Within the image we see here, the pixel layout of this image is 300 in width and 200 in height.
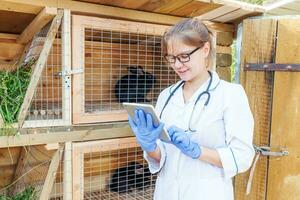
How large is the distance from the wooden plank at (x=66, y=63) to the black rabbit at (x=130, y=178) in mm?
642

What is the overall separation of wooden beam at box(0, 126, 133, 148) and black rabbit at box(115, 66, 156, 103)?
9.6 inches

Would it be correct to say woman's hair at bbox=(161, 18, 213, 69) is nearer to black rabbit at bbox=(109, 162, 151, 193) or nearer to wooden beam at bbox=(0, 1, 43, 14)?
wooden beam at bbox=(0, 1, 43, 14)

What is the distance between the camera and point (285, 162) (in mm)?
1457

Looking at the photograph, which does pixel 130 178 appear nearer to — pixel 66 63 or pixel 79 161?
pixel 79 161

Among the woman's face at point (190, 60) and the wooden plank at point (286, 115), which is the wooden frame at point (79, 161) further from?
the wooden plank at point (286, 115)

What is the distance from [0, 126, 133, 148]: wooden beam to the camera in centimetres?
116

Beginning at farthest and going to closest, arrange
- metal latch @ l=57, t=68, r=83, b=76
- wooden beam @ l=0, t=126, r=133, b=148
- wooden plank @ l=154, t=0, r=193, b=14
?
wooden plank @ l=154, t=0, r=193, b=14 < metal latch @ l=57, t=68, r=83, b=76 < wooden beam @ l=0, t=126, r=133, b=148

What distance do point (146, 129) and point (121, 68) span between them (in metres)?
0.93

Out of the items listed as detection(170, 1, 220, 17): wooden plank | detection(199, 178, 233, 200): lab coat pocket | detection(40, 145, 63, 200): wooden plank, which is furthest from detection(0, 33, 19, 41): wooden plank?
detection(199, 178, 233, 200): lab coat pocket

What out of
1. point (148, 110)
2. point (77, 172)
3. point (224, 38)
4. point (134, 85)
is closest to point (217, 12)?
point (224, 38)

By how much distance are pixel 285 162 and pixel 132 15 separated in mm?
987

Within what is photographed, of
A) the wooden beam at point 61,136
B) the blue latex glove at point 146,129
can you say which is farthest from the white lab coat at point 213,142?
the wooden beam at point 61,136

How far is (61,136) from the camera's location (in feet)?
4.14

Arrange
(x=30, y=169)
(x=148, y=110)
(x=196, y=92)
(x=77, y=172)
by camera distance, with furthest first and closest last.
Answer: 1. (x=30, y=169)
2. (x=77, y=172)
3. (x=196, y=92)
4. (x=148, y=110)
